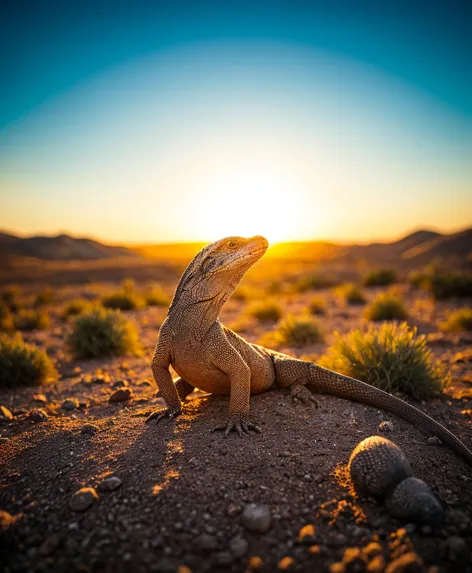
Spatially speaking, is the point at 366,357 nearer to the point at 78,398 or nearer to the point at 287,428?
the point at 287,428

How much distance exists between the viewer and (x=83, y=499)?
287 cm

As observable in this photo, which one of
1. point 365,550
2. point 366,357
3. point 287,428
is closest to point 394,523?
point 365,550

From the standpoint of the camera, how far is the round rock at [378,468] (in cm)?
277

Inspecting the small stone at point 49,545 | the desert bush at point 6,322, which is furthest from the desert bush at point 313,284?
the small stone at point 49,545

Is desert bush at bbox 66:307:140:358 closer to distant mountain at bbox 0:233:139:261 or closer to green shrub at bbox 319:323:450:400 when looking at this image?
green shrub at bbox 319:323:450:400

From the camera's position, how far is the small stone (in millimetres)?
2463

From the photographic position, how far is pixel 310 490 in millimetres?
3023

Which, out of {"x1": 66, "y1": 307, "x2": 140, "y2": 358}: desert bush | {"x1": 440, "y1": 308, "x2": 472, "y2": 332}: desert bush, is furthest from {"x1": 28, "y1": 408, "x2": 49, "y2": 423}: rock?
{"x1": 440, "y1": 308, "x2": 472, "y2": 332}: desert bush

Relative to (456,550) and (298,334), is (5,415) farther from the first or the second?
(298,334)

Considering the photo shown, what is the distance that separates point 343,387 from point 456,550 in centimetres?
243

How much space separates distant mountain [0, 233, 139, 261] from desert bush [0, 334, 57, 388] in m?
63.8

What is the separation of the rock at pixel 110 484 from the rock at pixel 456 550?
257cm

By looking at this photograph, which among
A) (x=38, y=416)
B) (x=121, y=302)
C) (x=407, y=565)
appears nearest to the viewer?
(x=407, y=565)

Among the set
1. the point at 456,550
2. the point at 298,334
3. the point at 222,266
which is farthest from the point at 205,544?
the point at 298,334
